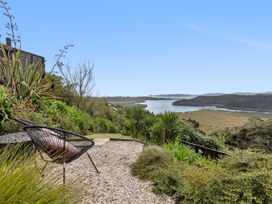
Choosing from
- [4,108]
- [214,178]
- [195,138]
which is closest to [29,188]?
[214,178]

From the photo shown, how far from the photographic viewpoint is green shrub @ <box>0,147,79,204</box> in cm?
237

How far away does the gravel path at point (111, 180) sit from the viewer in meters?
4.44

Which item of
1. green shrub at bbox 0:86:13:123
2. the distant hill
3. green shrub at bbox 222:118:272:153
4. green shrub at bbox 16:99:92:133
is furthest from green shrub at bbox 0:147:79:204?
the distant hill

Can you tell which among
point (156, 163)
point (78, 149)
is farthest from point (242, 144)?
point (78, 149)

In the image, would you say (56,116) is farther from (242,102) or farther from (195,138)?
(242,102)

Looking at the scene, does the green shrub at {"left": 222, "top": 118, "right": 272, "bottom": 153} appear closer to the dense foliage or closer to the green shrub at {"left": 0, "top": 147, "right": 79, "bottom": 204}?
the dense foliage

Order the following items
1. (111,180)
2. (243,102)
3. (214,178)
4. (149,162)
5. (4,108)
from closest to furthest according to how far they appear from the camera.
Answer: (214,178) → (111,180) → (149,162) → (4,108) → (243,102)

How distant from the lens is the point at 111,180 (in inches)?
206

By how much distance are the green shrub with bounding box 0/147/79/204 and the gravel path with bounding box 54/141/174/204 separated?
1.52ft

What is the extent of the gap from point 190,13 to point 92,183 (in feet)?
17.6

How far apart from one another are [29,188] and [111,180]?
2817 millimetres

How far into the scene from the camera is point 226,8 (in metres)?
9.81

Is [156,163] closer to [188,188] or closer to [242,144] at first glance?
[188,188]

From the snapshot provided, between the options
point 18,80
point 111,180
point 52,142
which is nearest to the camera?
point 52,142
